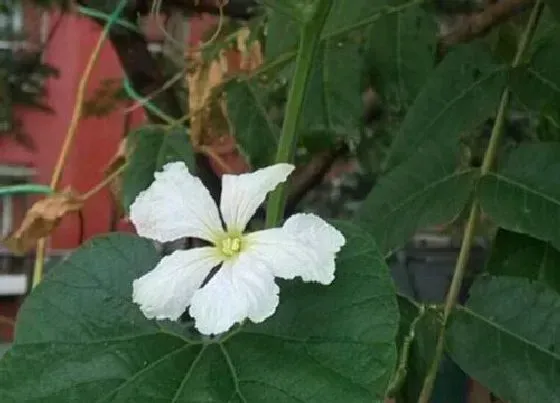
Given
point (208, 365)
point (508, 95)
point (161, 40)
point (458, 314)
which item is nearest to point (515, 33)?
point (508, 95)

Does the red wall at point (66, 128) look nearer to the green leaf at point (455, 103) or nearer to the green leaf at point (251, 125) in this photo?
the green leaf at point (251, 125)

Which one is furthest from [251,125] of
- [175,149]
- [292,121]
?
[292,121]

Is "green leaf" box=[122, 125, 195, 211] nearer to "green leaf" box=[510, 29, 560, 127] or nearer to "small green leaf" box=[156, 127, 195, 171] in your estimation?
"small green leaf" box=[156, 127, 195, 171]

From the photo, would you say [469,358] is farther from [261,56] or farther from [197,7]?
[197,7]

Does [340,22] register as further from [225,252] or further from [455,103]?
[225,252]

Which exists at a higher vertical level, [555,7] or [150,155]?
[555,7]

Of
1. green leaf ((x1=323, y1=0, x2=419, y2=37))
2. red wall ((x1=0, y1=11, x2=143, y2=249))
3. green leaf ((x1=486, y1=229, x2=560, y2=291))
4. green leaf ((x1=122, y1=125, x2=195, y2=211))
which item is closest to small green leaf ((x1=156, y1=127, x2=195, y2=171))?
green leaf ((x1=122, y1=125, x2=195, y2=211))
